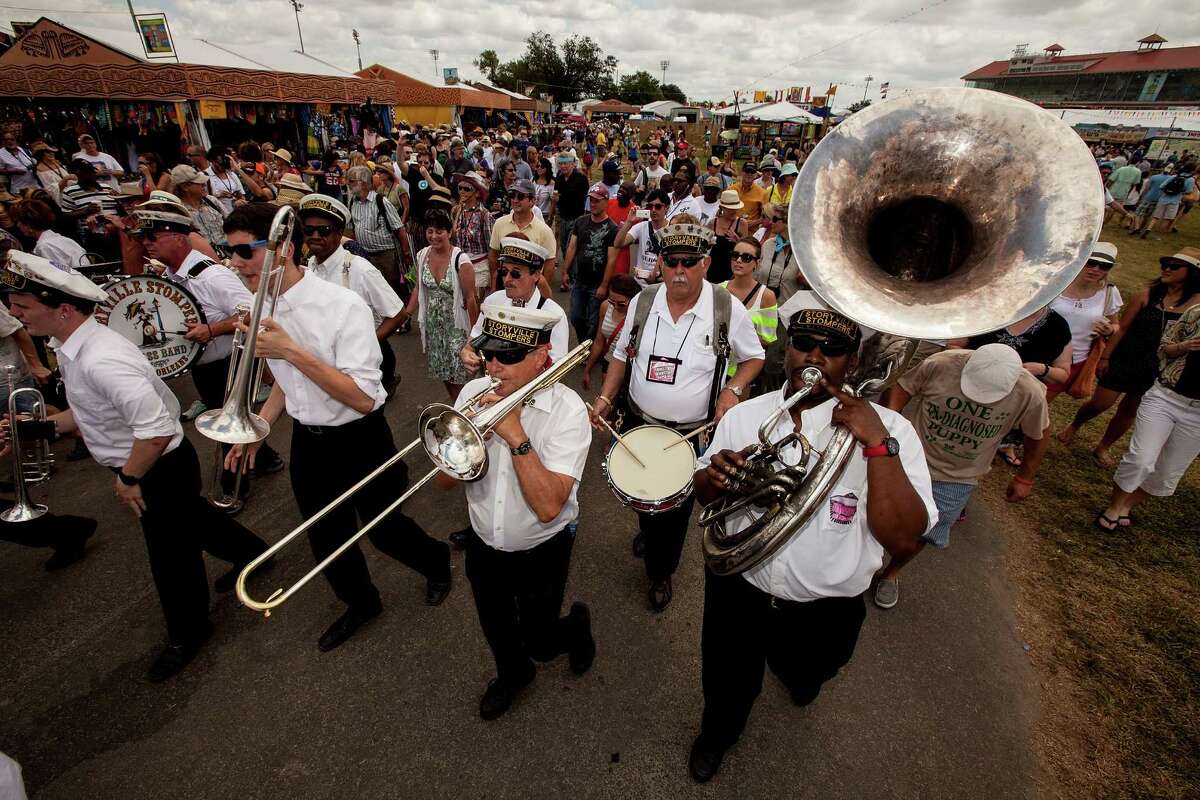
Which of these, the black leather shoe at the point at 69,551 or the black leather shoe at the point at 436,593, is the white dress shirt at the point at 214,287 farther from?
the black leather shoe at the point at 436,593

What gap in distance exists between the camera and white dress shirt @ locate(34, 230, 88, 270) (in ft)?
17.6

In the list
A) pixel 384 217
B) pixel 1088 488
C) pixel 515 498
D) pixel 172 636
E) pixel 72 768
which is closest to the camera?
pixel 515 498

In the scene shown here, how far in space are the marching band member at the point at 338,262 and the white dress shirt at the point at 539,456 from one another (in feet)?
6.66

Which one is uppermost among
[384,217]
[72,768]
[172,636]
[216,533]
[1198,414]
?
[384,217]

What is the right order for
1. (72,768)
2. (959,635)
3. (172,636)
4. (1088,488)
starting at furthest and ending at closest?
1. (1088,488)
2. (959,635)
3. (172,636)
4. (72,768)

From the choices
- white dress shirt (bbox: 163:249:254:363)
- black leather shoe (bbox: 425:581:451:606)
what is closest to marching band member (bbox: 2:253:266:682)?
black leather shoe (bbox: 425:581:451:606)

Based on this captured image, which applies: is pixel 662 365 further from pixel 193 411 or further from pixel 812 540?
pixel 193 411

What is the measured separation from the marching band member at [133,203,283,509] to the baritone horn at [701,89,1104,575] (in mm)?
4007

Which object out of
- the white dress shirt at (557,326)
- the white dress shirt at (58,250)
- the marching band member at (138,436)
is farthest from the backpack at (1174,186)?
the white dress shirt at (58,250)

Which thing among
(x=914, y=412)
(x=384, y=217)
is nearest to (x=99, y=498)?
(x=384, y=217)

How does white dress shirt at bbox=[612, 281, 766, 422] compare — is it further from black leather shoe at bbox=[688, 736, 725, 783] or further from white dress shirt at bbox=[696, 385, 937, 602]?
black leather shoe at bbox=[688, 736, 725, 783]

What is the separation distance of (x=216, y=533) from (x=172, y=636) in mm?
638

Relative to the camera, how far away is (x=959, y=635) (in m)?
3.57

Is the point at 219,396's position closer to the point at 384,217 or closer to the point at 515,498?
the point at 384,217
